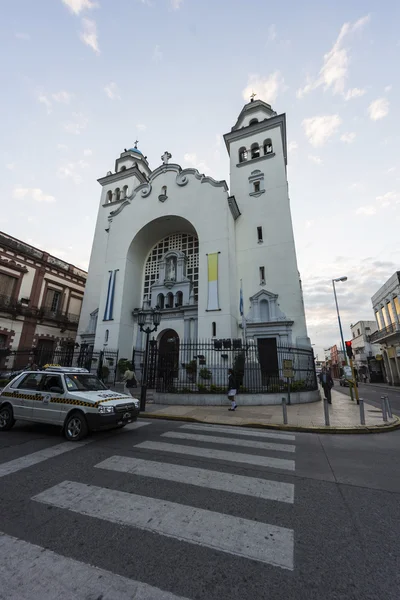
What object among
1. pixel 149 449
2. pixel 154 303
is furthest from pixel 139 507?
pixel 154 303

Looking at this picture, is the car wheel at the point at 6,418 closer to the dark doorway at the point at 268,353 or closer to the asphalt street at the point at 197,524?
the asphalt street at the point at 197,524

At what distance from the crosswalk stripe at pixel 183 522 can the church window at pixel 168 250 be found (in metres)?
21.0

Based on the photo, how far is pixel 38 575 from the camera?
7.29 ft

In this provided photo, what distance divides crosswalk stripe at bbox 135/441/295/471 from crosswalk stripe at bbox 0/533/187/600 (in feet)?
11.0

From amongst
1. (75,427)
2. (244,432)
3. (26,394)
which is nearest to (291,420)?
(244,432)

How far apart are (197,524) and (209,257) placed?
19348mm

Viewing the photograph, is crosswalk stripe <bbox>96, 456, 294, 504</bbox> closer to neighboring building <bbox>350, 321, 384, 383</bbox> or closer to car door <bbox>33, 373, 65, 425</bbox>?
car door <bbox>33, 373, 65, 425</bbox>

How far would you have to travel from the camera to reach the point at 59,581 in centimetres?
216

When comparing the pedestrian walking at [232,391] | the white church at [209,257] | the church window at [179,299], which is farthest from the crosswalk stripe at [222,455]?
the church window at [179,299]

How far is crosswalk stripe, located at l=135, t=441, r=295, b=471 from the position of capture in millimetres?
5024

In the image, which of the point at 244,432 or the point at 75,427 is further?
the point at 244,432

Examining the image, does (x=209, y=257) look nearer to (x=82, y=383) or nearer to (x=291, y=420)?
(x=291, y=420)

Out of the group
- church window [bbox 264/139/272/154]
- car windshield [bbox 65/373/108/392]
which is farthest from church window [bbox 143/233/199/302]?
car windshield [bbox 65/373/108/392]

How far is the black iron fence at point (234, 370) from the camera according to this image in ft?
47.4
